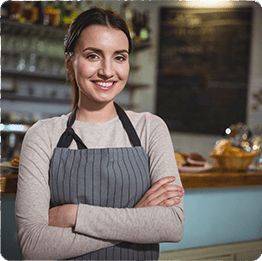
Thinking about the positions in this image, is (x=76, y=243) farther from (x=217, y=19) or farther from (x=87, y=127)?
(x=217, y=19)

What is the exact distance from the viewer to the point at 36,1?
3.08m

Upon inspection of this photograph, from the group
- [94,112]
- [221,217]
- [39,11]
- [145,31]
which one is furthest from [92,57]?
[145,31]

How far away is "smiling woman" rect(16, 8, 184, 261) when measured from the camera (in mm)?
899

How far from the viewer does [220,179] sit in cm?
152

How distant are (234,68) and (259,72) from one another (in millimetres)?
295

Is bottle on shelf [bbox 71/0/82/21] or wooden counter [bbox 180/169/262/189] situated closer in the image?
wooden counter [bbox 180/169/262/189]

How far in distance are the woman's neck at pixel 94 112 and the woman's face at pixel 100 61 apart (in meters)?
0.06

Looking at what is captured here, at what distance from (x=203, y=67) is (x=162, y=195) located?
9.89 feet

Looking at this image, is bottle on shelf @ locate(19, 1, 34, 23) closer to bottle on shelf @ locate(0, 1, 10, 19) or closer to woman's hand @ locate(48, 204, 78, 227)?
bottle on shelf @ locate(0, 1, 10, 19)

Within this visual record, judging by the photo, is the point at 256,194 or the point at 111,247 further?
the point at 256,194

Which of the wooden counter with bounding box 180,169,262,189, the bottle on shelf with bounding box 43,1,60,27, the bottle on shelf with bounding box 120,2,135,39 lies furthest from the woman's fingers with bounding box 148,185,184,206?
the bottle on shelf with bounding box 120,2,135,39

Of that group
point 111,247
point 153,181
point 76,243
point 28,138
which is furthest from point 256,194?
point 28,138

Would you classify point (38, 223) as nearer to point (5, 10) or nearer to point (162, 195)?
point (162, 195)

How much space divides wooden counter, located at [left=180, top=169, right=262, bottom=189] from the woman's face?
64 cm
